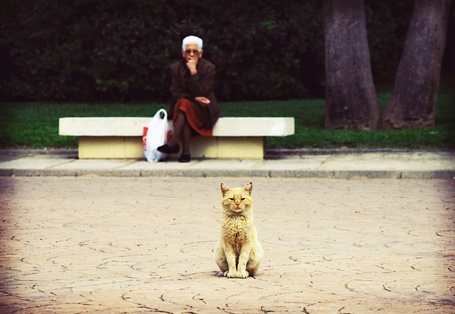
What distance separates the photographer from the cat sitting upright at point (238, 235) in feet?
20.5

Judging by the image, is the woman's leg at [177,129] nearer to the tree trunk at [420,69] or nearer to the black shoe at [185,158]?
the black shoe at [185,158]

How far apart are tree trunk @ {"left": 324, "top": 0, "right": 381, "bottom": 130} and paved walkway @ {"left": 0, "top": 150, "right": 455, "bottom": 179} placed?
2.67 meters

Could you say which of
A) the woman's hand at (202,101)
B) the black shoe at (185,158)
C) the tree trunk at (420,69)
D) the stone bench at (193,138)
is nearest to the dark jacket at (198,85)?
the woman's hand at (202,101)

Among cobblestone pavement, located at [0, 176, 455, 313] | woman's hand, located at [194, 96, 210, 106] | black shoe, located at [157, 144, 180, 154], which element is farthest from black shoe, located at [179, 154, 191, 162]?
cobblestone pavement, located at [0, 176, 455, 313]

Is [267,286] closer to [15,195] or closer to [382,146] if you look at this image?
[15,195]

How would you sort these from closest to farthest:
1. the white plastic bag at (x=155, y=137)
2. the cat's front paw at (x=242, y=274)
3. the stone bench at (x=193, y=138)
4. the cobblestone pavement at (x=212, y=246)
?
the cobblestone pavement at (x=212, y=246), the cat's front paw at (x=242, y=274), the white plastic bag at (x=155, y=137), the stone bench at (x=193, y=138)

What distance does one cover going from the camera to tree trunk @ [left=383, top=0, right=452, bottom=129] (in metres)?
18.2

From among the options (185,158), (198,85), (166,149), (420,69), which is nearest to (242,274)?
(166,149)

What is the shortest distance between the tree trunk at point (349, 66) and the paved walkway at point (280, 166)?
267 cm

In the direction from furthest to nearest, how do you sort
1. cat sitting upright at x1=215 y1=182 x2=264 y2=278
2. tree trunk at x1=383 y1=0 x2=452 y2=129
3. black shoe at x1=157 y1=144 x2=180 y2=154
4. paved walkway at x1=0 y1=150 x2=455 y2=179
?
1. tree trunk at x1=383 y1=0 x2=452 y2=129
2. black shoe at x1=157 y1=144 x2=180 y2=154
3. paved walkway at x1=0 y1=150 x2=455 y2=179
4. cat sitting upright at x1=215 y1=182 x2=264 y2=278

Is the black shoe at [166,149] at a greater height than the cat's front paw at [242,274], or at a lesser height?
greater

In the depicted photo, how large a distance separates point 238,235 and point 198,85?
346 inches

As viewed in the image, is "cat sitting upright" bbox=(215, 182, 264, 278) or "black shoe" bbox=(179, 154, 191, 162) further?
"black shoe" bbox=(179, 154, 191, 162)

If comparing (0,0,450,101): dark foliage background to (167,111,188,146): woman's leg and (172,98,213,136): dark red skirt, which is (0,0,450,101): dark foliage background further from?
(167,111,188,146): woman's leg
